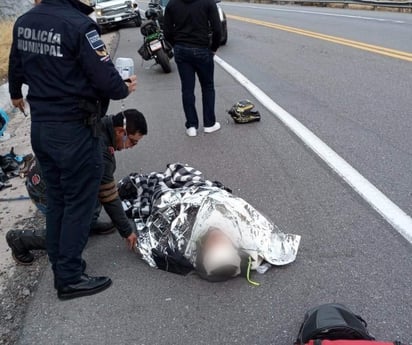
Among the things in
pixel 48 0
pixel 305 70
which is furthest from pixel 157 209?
pixel 305 70

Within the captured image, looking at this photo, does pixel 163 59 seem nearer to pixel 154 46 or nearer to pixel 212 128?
pixel 154 46

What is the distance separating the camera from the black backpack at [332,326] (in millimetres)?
2424

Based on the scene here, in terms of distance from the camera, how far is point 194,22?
6.38 m

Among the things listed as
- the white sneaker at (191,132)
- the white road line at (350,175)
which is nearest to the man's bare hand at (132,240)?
the white road line at (350,175)

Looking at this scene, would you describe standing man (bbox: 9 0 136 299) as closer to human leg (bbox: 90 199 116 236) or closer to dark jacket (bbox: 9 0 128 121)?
dark jacket (bbox: 9 0 128 121)

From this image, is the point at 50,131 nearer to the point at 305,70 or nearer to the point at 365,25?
the point at 305,70

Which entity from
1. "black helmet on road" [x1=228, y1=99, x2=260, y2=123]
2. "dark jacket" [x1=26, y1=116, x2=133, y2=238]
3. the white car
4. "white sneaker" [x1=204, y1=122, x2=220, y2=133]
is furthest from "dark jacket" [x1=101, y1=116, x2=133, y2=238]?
the white car

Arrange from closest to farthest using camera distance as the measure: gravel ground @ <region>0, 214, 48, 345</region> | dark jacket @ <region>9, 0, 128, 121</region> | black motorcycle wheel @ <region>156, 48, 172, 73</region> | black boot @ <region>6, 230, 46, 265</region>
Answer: dark jacket @ <region>9, 0, 128, 121</region>, gravel ground @ <region>0, 214, 48, 345</region>, black boot @ <region>6, 230, 46, 265</region>, black motorcycle wheel @ <region>156, 48, 172, 73</region>

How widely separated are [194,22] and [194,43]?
261 mm

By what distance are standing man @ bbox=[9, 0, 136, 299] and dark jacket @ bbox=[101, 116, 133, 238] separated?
33cm

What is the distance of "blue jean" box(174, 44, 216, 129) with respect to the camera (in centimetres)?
654

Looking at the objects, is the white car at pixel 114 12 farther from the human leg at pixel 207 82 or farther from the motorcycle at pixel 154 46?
the human leg at pixel 207 82

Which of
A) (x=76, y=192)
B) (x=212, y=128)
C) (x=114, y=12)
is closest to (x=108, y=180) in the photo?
(x=76, y=192)

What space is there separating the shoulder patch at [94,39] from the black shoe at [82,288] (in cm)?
153
